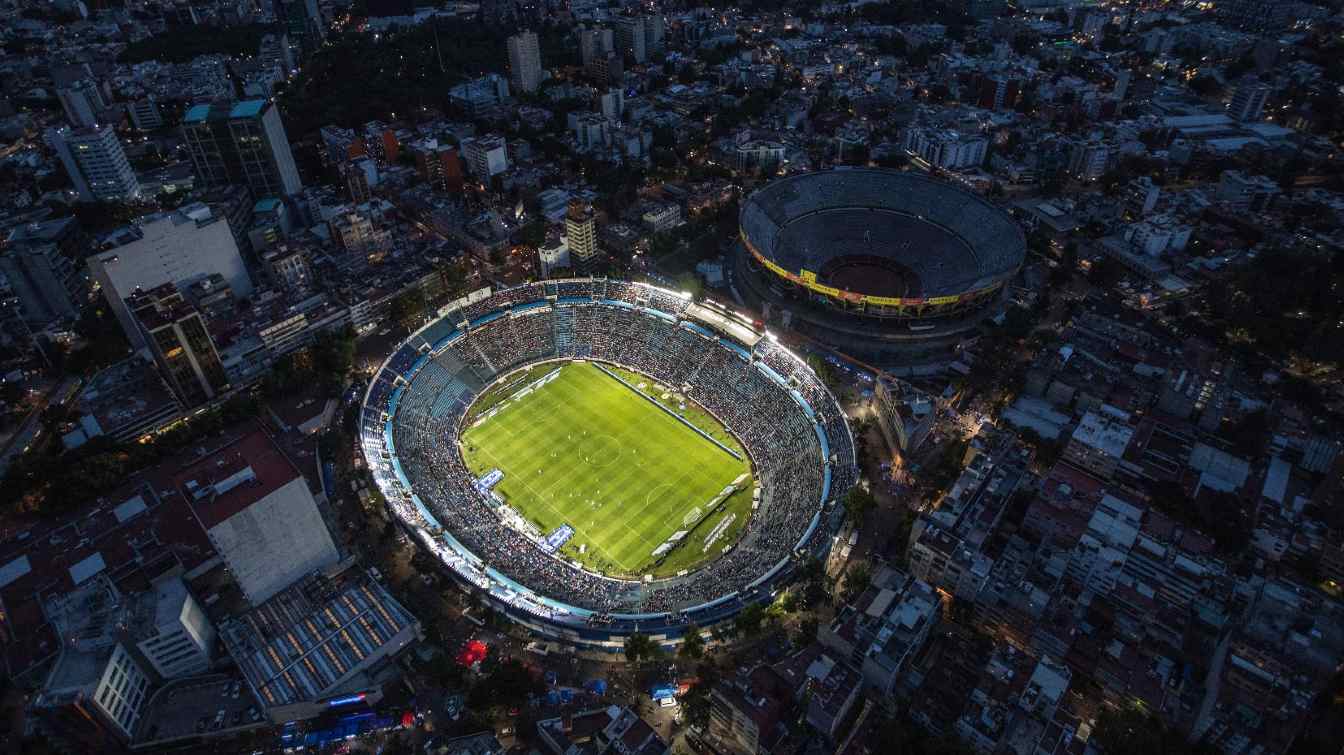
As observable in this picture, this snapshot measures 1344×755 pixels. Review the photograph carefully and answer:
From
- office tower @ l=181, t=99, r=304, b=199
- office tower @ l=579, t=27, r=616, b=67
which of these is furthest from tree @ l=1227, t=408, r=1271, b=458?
office tower @ l=579, t=27, r=616, b=67

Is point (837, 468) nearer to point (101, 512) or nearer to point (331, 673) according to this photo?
point (331, 673)

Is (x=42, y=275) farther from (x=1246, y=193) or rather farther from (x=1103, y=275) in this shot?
(x=1246, y=193)

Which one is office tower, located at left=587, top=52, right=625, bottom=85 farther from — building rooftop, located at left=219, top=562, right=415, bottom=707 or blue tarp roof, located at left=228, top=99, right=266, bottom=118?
building rooftop, located at left=219, top=562, right=415, bottom=707

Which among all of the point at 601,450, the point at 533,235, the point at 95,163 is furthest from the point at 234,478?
the point at 95,163


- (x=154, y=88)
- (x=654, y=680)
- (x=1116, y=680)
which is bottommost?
(x=654, y=680)

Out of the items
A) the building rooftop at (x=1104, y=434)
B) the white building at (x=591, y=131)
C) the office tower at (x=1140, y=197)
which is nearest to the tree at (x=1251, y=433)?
the building rooftop at (x=1104, y=434)

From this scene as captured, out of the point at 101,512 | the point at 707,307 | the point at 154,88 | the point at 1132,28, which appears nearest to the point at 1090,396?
the point at 707,307
